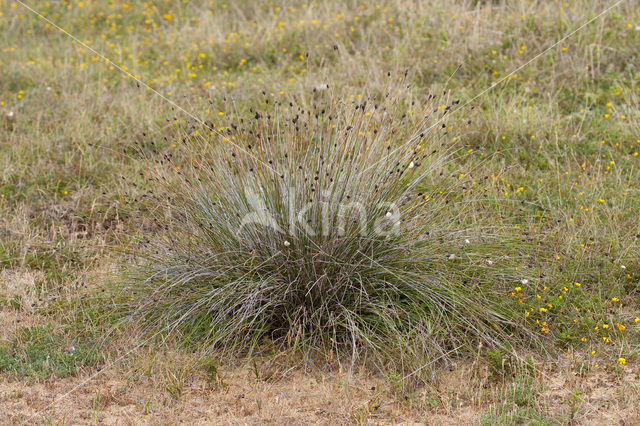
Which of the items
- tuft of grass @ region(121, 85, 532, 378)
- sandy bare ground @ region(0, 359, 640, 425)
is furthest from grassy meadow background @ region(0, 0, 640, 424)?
tuft of grass @ region(121, 85, 532, 378)

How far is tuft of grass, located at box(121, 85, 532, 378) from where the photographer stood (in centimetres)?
381

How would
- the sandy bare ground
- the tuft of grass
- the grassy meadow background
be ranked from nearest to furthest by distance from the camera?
the sandy bare ground, the grassy meadow background, the tuft of grass

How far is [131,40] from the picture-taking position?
905cm

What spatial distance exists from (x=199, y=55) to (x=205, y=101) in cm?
144

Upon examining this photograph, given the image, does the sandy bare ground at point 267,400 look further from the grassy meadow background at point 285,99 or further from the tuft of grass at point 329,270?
the tuft of grass at point 329,270

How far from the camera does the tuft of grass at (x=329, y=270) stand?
3.81 metres

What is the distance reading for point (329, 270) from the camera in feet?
12.9

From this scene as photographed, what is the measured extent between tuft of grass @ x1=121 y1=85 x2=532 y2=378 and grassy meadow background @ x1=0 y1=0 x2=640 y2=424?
0.15 m

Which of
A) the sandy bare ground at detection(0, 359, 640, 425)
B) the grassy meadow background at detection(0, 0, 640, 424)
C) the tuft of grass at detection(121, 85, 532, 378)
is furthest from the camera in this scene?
the tuft of grass at detection(121, 85, 532, 378)

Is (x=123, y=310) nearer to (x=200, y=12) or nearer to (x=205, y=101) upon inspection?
(x=205, y=101)

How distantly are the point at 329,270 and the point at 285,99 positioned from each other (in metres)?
3.21

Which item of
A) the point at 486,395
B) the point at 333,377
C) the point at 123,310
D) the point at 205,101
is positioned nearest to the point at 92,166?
the point at 205,101

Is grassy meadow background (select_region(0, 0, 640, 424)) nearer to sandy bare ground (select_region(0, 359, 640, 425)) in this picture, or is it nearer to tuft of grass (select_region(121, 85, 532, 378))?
sandy bare ground (select_region(0, 359, 640, 425))

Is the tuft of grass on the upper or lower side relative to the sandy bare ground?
upper
